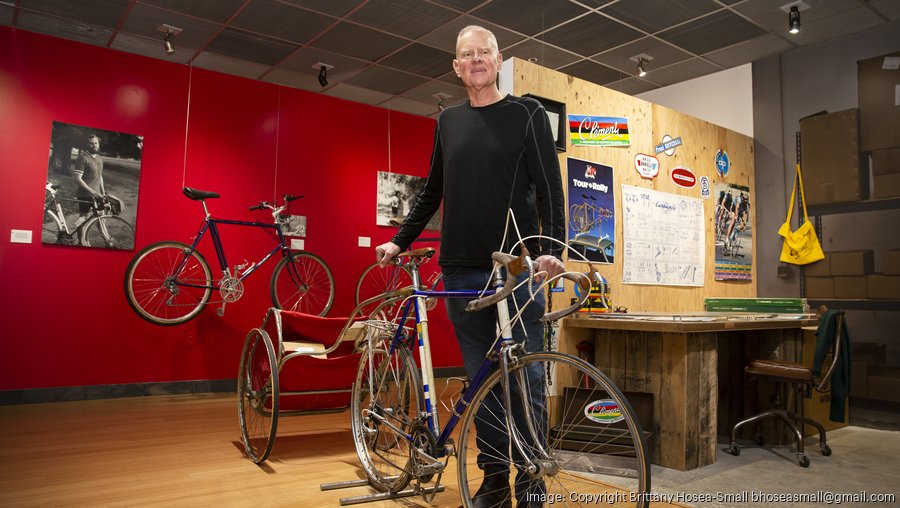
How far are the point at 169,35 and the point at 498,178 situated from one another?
435 cm

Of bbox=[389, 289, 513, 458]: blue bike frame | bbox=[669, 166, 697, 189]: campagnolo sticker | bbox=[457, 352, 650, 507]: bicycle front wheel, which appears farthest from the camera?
bbox=[669, 166, 697, 189]: campagnolo sticker

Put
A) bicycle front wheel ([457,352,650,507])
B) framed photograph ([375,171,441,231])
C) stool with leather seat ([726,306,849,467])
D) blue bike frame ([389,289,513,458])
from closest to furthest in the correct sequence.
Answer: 1. bicycle front wheel ([457,352,650,507])
2. blue bike frame ([389,289,513,458])
3. stool with leather seat ([726,306,849,467])
4. framed photograph ([375,171,441,231])

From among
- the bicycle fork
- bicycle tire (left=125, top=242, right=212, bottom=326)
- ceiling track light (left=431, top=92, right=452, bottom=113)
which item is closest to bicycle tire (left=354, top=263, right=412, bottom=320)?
bicycle tire (left=125, top=242, right=212, bottom=326)

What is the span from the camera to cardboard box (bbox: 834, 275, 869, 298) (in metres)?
4.65

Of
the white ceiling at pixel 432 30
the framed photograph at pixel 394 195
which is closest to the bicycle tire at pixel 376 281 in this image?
the framed photograph at pixel 394 195

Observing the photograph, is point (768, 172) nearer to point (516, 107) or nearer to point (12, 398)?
point (516, 107)

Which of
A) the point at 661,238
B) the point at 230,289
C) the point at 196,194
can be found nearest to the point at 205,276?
the point at 230,289

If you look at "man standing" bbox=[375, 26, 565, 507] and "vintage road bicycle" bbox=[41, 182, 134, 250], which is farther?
"vintage road bicycle" bbox=[41, 182, 134, 250]

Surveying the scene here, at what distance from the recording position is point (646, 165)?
13.7 feet

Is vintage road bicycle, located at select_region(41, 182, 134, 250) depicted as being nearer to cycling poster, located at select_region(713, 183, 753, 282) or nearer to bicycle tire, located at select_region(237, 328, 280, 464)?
bicycle tire, located at select_region(237, 328, 280, 464)

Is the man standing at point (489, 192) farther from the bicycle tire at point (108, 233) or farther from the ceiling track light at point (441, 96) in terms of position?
the ceiling track light at point (441, 96)

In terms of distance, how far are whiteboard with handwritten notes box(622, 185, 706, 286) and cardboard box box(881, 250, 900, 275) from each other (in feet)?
4.54

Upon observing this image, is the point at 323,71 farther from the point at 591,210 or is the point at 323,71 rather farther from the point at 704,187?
the point at 704,187

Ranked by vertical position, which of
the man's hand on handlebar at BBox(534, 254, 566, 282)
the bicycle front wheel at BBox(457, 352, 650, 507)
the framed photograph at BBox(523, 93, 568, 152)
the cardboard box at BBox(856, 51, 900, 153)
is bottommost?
the bicycle front wheel at BBox(457, 352, 650, 507)
